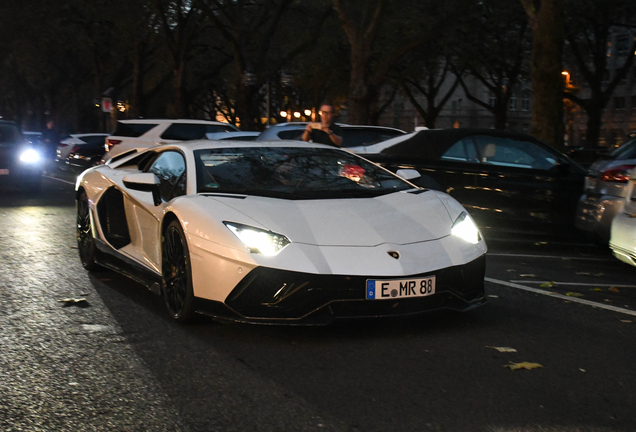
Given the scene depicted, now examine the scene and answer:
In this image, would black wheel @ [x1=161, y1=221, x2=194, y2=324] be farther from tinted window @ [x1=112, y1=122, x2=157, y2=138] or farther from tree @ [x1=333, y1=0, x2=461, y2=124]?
tree @ [x1=333, y1=0, x2=461, y2=124]

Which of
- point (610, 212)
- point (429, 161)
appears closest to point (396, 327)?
point (610, 212)

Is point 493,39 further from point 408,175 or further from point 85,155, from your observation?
point 408,175

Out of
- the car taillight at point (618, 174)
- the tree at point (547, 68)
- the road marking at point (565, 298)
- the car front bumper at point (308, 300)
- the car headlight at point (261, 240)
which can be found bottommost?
the road marking at point (565, 298)

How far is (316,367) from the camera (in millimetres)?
4707

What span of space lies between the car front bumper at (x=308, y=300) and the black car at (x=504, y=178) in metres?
4.94

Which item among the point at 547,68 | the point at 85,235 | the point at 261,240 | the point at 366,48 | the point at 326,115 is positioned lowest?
the point at 85,235

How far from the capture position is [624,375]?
15.0 ft

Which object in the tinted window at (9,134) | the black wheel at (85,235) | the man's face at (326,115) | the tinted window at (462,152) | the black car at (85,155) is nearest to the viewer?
the black wheel at (85,235)

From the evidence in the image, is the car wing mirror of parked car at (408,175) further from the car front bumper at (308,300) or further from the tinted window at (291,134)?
the tinted window at (291,134)

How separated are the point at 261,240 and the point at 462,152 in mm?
5854

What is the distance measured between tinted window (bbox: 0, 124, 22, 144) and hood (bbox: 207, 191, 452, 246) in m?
14.6

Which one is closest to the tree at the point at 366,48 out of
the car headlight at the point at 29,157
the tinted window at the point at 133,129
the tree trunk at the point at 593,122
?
the tinted window at the point at 133,129

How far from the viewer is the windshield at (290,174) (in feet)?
19.5

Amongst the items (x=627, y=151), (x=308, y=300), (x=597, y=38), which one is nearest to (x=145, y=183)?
(x=308, y=300)
